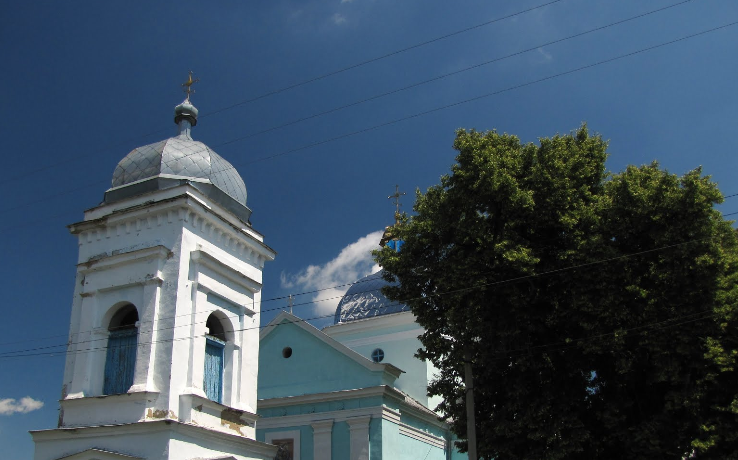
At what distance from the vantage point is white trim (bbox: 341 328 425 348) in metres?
25.4

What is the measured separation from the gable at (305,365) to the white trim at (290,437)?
46.8 inches

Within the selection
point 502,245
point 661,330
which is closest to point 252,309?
point 502,245

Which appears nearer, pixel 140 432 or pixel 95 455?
pixel 140 432

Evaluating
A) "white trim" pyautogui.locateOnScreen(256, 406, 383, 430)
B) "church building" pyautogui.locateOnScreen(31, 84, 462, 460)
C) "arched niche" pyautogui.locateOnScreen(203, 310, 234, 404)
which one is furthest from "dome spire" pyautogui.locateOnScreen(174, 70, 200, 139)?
"white trim" pyautogui.locateOnScreen(256, 406, 383, 430)

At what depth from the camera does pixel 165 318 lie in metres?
13.7

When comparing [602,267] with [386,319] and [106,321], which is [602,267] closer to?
[106,321]

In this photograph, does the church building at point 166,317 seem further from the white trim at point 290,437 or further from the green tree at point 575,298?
the white trim at point 290,437

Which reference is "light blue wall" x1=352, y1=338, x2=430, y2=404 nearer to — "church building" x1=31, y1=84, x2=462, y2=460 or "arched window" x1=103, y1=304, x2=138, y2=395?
"church building" x1=31, y1=84, x2=462, y2=460

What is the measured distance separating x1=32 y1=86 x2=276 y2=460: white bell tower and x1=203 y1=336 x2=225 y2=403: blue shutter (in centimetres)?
2

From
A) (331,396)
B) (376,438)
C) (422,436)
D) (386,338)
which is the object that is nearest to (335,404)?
(331,396)

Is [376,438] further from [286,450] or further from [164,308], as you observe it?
[164,308]

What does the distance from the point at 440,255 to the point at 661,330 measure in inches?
194

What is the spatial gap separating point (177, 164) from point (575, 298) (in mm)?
9232

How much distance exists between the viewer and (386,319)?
26.0 metres
